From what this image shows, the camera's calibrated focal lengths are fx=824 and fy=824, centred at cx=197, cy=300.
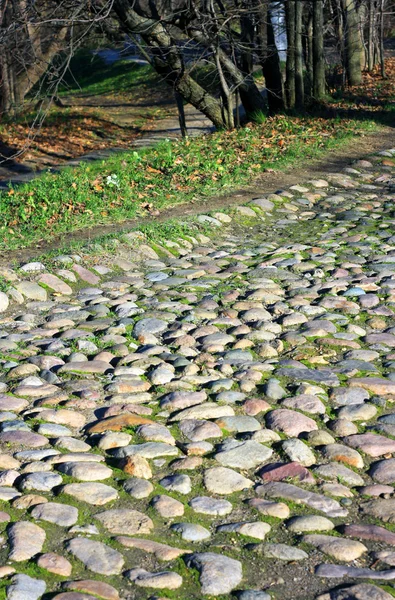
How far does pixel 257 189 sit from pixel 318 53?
21.7 ft

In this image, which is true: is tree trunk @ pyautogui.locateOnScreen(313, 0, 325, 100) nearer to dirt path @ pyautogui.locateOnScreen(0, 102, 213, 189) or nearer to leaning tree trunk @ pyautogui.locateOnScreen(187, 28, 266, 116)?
leaning tree trunk @ pyautogui.locateOnScreen(187, 28, 266, 116)

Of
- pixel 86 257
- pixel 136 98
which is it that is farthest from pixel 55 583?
pixel 136 98

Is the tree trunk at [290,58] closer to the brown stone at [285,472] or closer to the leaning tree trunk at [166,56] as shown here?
the leaning tree trunk at [166,56]

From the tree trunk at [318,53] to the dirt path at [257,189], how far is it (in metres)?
2.45

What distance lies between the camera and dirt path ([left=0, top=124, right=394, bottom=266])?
7.11 m

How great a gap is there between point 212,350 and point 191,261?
2.13 m

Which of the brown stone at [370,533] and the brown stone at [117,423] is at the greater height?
the brown stone at [117,423]

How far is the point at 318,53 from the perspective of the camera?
14.9 metres

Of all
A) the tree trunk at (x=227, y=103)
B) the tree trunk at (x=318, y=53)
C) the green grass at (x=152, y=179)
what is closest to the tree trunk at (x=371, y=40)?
the tree trunk at (x=318, y=53)

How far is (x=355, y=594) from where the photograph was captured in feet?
8.69

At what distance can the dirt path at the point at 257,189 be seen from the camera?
711cm

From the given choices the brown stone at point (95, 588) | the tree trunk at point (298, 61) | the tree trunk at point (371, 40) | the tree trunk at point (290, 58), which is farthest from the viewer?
the tree trunk at point (371, 40)

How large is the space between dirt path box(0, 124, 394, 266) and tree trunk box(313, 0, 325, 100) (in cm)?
245

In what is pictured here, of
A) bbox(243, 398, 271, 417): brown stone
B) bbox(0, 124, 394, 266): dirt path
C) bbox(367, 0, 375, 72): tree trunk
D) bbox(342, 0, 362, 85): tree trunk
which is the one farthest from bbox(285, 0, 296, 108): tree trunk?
bbox(243, 398, 271, 417): brown stone
